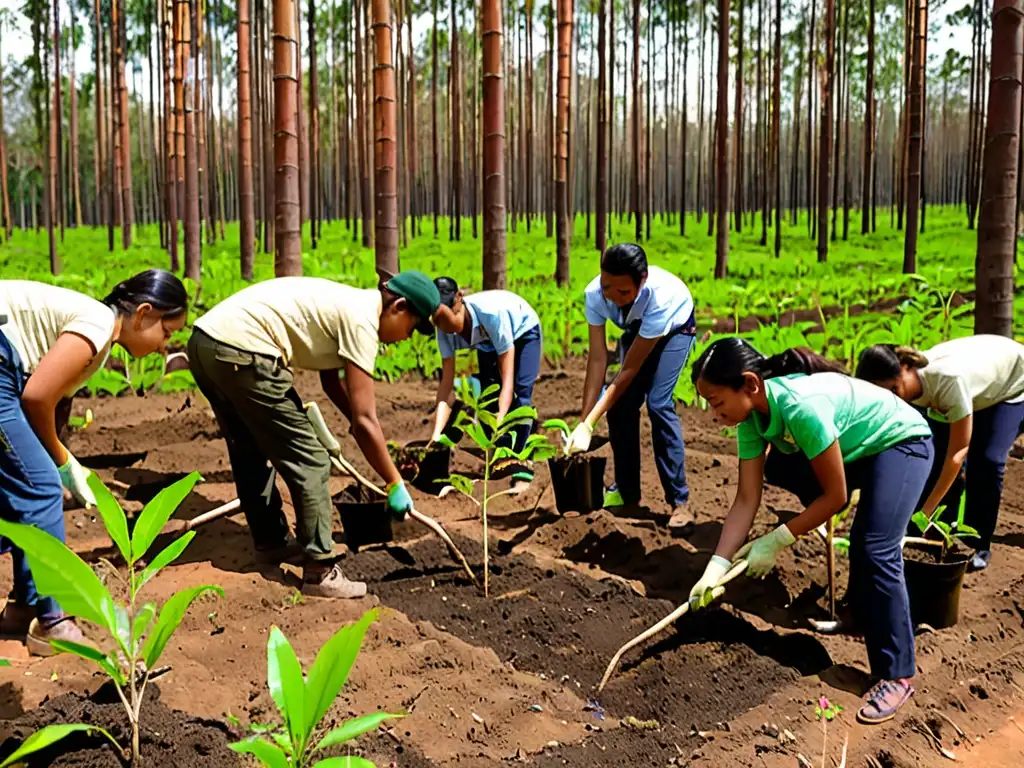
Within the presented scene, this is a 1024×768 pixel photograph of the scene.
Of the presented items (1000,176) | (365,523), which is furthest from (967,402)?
(365,523)

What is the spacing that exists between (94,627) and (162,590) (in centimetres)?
36

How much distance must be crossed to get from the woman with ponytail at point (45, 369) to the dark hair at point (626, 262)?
1.76 m

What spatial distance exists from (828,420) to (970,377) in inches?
43.9

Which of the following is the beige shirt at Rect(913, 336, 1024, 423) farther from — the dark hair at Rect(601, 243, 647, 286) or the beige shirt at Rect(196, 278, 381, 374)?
the beige shirt at Rect(196, 278, 381, 374)

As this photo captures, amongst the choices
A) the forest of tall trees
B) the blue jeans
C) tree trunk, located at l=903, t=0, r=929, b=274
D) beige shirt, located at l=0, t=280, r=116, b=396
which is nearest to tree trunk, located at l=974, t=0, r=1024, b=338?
the forest of tall trees

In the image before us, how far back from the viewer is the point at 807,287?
39.3 feet

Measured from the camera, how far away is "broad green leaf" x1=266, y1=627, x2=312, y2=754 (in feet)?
4.46

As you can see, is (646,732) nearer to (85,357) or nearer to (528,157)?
(85,357)

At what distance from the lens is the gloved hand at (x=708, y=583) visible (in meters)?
2.65

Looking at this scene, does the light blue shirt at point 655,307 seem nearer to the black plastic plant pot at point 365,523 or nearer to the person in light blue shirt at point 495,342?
the person in light blue shirt at point 495,342

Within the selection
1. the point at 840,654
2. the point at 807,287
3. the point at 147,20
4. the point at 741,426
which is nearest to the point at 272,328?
the point at 741,426

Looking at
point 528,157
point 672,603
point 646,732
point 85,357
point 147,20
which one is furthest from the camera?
point 528,157

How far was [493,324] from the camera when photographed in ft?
14.6

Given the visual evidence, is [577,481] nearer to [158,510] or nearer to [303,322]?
Answer: [303,322]
